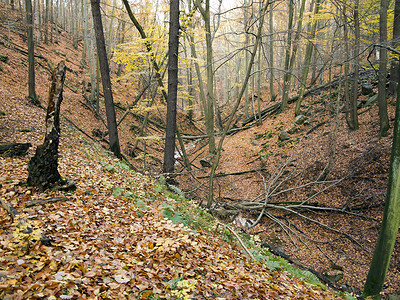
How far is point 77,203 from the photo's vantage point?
4.57 meters

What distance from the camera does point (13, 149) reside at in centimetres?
601

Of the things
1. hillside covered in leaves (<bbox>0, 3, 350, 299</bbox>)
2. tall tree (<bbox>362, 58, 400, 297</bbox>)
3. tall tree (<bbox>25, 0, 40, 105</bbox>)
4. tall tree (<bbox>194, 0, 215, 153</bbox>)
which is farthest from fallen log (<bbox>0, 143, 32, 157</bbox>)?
tall tree (<bbox>362, 58, 400, 297</bbox>)

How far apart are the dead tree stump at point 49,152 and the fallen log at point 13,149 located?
2004mm

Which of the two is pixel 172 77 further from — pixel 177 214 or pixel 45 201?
pixel 45 201

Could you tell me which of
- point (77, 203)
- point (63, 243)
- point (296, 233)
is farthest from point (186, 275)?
point (296, 233)

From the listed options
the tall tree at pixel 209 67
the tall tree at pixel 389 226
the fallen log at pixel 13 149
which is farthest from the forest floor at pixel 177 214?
the tall tree at pixel 209 67

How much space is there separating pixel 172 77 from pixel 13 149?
5272 mm

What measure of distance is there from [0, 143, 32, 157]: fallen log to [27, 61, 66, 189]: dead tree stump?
2004 millimetres

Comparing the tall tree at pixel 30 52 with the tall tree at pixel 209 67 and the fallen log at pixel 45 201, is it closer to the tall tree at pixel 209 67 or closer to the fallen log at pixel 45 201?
the tall tree at pixel 209 67

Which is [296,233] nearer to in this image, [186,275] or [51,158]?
[186,275]

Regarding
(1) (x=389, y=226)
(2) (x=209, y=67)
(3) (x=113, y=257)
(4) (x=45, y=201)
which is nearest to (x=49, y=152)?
(4) (x=45, y=201)

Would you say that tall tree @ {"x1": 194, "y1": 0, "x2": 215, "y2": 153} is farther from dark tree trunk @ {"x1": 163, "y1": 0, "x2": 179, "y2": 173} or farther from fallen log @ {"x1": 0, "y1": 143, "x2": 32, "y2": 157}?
fallen log @ {"x1": 0, "y1": 143, "x2": 32, "y2": 157}

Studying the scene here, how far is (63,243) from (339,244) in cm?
816

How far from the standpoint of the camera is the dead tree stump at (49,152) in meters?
4.50
